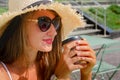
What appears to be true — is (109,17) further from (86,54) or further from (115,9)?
(86,54)

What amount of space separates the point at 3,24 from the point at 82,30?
9.61 meters

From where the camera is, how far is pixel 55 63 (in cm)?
190

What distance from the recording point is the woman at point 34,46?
168cm

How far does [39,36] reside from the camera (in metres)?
1.72

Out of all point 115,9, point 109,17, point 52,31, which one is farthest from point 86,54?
point 115,9

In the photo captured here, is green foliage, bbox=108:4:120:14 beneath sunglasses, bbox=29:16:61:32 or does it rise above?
beneath

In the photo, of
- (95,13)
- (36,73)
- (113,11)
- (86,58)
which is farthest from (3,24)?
(113,11)

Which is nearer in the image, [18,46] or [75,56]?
[75,56]

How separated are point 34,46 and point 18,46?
84mm

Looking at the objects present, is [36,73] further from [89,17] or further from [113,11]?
[113,11]

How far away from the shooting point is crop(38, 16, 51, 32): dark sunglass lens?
1.72 m

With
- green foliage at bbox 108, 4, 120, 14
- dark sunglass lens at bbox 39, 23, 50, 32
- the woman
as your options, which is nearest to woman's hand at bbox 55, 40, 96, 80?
the woman

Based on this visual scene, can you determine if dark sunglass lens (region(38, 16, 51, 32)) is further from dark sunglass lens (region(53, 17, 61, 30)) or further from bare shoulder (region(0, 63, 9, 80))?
bare shoulder (region(0, 63, 9, 80))

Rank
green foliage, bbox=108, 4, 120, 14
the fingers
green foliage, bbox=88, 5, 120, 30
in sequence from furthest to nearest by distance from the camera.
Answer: green foliage, bbox=108, 4, 120, 14 → green foliage, bbox=88, 5, 120, 30 → the fingers
